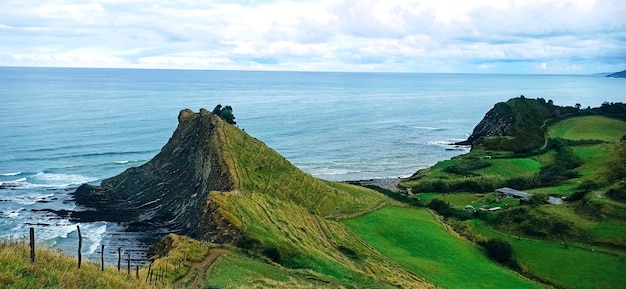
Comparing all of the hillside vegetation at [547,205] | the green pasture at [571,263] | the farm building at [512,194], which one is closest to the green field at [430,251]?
the green pasture at [571,263]

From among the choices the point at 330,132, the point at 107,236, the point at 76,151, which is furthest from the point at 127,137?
the point at 107,236

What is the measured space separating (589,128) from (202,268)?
135 metres

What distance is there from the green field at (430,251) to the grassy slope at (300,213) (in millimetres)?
2282

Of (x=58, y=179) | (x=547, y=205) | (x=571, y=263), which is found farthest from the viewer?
(x=58, y=179)

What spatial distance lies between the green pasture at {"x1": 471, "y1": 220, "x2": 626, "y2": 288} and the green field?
3854mm

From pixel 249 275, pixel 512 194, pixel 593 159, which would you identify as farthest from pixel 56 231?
pixel 593 159

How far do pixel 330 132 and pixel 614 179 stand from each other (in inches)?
3905

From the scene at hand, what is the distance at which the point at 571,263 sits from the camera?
5759 cm

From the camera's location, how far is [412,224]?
214ft

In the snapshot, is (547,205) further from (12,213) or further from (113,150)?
(113,150)

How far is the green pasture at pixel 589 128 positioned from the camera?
443 feet

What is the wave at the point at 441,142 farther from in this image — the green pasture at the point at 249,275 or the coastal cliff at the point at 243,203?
the green pasture at the point at 249,275

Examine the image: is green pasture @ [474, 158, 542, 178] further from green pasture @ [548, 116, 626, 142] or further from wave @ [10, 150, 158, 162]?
wave @ [10, 150, 158, 162]

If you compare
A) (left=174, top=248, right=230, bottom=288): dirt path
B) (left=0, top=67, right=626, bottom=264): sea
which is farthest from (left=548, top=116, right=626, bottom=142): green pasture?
(left=174, top=248, right=230, bottom=288): dirt path
